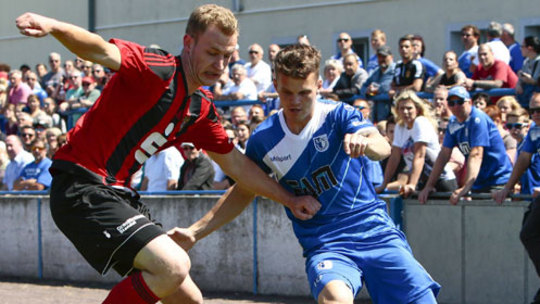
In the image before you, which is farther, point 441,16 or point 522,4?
point 441,16

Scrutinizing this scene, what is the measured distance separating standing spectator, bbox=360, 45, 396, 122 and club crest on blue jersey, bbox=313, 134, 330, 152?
5.88 m

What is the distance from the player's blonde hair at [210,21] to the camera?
16.8ft

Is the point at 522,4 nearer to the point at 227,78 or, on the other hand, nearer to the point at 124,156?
the point at 227,78

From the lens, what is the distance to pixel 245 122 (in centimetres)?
1123

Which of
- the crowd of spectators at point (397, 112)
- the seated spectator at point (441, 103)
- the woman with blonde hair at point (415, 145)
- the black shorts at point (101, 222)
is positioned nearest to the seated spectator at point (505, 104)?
the crowd of spectators at point (397, 112)

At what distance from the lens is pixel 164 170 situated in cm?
1141

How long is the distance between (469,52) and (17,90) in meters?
8.56

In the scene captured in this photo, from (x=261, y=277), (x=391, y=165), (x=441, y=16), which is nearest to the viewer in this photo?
(x=391, y=165)

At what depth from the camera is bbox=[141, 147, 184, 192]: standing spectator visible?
37.0 ft

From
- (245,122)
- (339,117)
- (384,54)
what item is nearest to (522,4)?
(384,54)

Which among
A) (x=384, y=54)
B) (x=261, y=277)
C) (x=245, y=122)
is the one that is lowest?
(x=261, y=277)

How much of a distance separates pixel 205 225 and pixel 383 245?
1.17m

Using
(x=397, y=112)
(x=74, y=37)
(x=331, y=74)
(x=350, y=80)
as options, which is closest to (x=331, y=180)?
(x=74, y=37)

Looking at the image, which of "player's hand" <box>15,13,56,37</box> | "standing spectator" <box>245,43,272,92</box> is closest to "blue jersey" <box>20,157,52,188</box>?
"standing spectator" <box>245,43,272,92</box>
